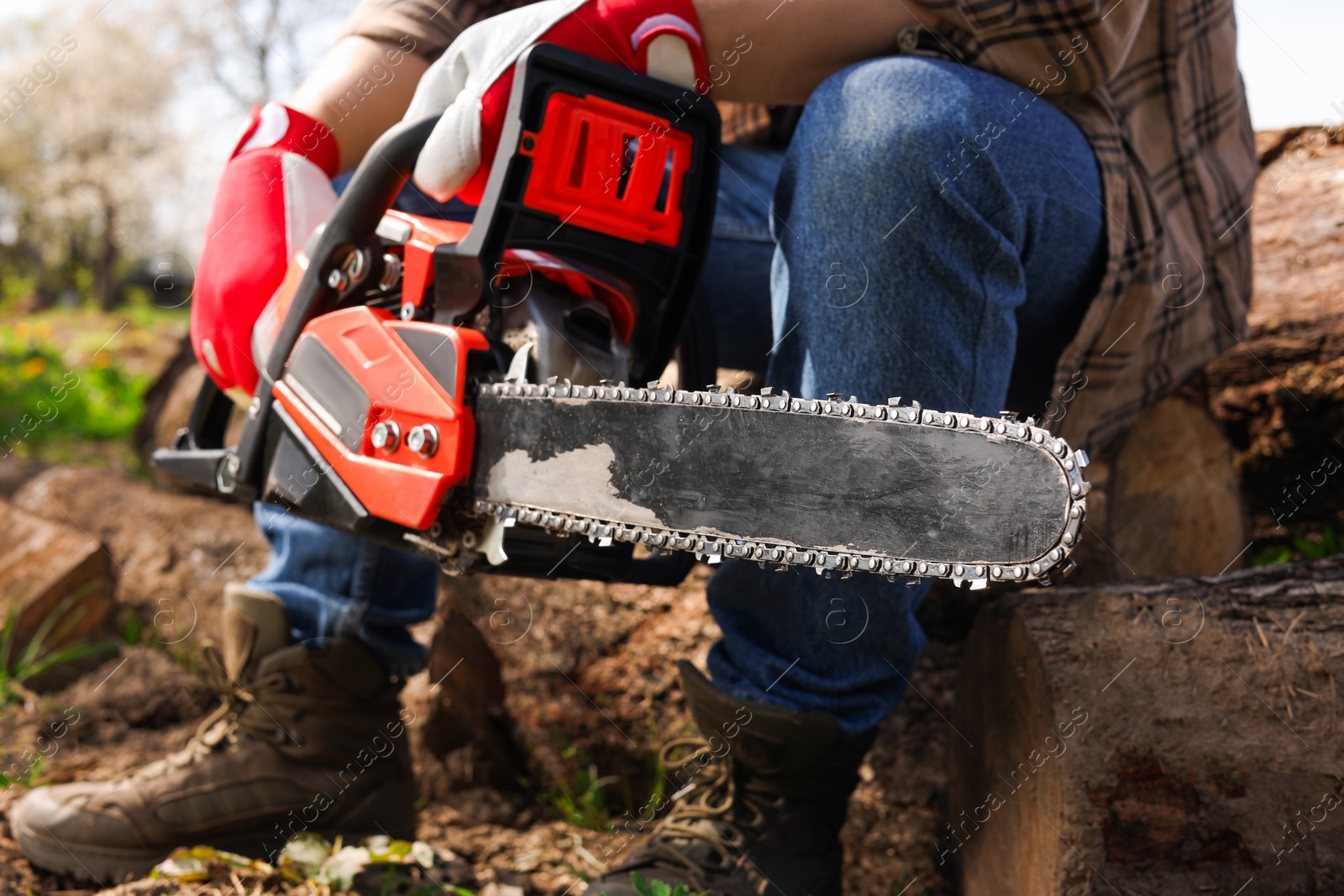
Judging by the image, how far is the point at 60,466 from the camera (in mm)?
3426

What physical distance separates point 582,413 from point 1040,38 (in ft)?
2.48

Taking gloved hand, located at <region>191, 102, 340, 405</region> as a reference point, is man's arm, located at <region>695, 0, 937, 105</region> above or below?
above

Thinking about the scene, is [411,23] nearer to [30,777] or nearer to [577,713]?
[577,713]

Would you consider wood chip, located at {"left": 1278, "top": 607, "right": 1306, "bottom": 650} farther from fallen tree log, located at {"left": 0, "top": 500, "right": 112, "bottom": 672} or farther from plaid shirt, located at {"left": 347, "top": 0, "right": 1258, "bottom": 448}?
fallen tree log, located at {"left": 0, "top": 500, "right": 112, "bottom": 672}

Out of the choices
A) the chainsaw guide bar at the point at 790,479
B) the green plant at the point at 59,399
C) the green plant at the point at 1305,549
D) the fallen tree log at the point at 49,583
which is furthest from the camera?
the green plant at the point at 59,399

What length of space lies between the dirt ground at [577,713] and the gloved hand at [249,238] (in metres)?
0.86

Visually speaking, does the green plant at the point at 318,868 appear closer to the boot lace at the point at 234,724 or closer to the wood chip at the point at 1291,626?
the boot lace at the point at 234,724

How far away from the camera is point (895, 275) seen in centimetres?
114

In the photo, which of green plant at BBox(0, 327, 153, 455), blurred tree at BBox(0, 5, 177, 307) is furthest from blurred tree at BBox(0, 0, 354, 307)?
green plant at BBox(0, 327, 153, 455)

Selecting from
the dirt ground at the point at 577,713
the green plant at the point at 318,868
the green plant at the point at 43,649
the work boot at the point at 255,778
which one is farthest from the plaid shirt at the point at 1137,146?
the green plant at the point at 43,649

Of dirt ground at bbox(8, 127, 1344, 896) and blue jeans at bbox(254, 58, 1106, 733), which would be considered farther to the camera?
dirt ground at bbox(8, 127, 1344, 896)

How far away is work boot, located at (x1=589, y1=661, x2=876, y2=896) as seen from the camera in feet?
4.12

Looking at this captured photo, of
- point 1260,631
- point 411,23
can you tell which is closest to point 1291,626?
point 1260,631

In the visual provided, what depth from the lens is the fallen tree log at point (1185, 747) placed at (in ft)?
3.68
